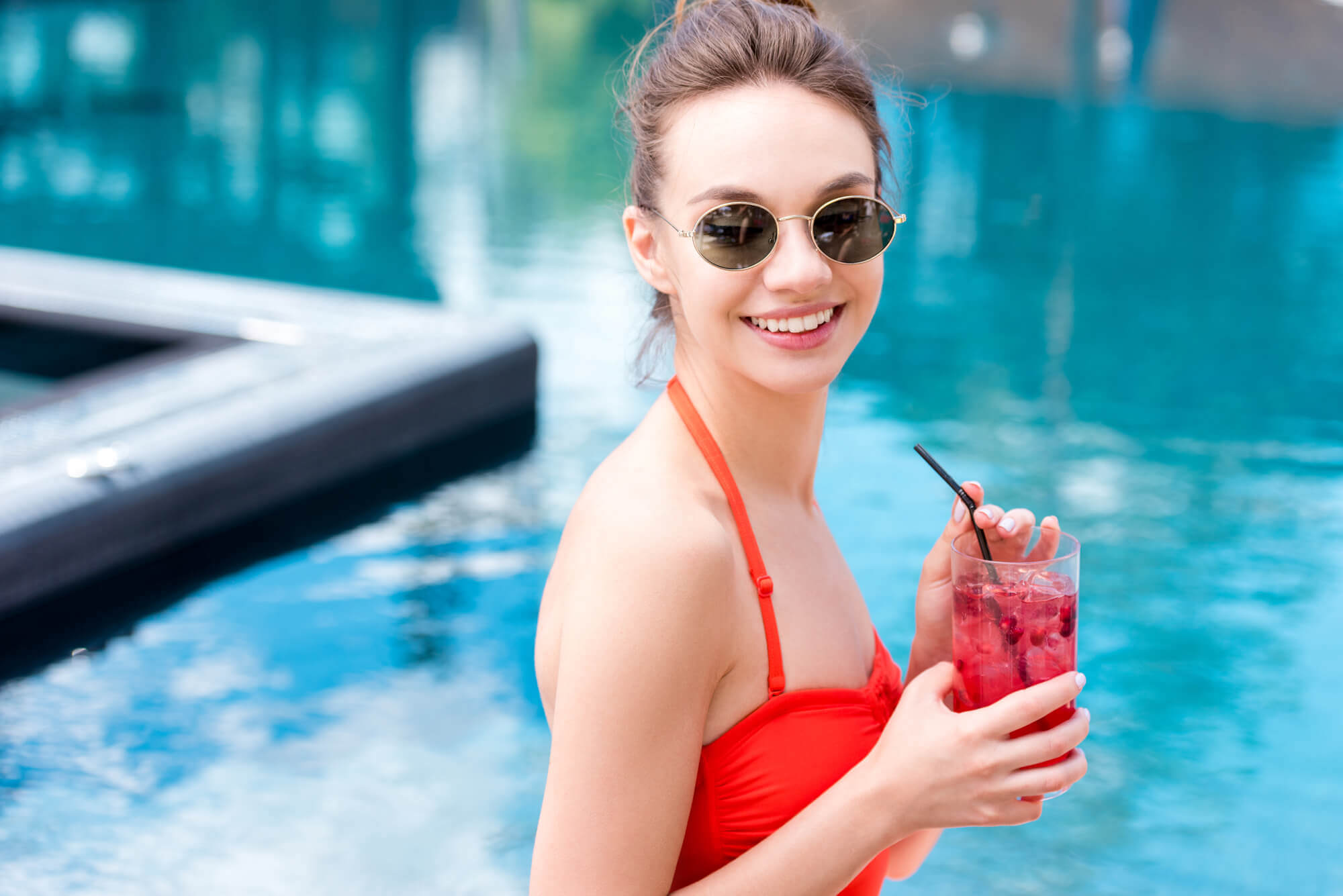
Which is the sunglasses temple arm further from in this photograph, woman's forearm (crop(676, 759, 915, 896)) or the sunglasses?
woman's forearm (crop(676, 759, 915, 896))

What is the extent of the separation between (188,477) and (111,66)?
491 inches

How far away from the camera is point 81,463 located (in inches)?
172

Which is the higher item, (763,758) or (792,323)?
(792,323)

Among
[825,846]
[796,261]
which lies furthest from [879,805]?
[796,261]

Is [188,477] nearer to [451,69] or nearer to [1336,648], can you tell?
[1336,648]

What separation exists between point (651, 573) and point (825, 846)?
0.95ft

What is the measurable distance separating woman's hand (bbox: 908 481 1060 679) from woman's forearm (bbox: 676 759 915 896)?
31 centimetres

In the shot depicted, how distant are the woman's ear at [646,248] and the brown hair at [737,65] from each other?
2 centimetres

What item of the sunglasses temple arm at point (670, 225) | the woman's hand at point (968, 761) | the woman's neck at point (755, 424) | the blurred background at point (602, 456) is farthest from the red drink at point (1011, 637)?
the blurred background at point (602, 456)

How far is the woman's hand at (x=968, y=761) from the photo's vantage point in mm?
1182

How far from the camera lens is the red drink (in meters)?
1.33

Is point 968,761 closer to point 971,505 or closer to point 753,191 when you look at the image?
point 971,505

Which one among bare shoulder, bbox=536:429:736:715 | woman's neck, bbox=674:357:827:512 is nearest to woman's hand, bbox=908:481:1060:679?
woman's neck, bbox=674:357:827:512

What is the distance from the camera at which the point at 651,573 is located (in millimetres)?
1170
